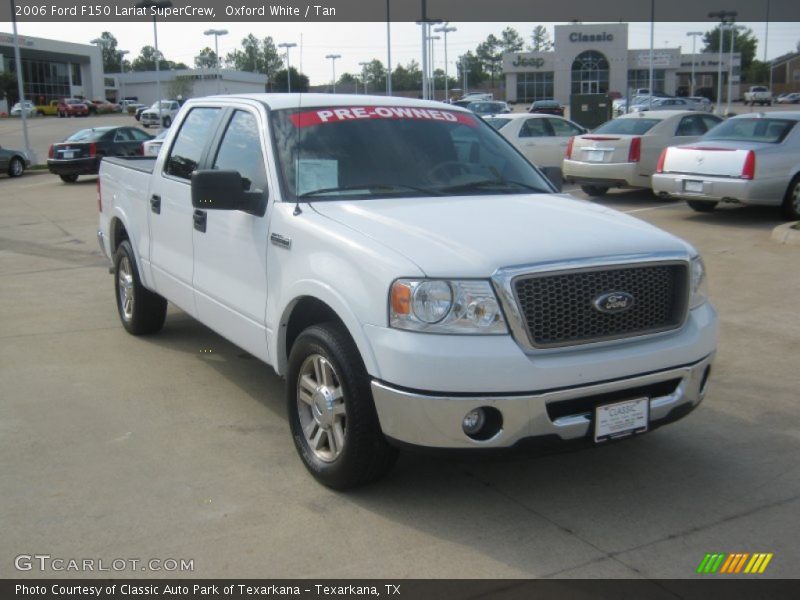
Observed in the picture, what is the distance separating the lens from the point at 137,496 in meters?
4.34

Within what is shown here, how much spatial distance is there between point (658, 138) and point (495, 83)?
122 meters

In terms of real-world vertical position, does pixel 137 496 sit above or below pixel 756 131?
below

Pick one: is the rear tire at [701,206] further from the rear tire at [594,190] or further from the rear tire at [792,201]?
the rear tire at [594,190]

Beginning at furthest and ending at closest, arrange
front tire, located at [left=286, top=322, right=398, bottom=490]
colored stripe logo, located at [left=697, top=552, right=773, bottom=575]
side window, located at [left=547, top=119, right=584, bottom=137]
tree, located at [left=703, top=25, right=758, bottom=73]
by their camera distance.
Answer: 1. tree, located at [left=703, top=25, right=758, bottom=73]
2. side window, located at [left=547, top=119, right=584, bottom=137]
3. front tire, located at [left=286, top=322, right=398, bottom=490]
4. colored stripe logo, located at [left=697, top=552, right=773, bottom=575]

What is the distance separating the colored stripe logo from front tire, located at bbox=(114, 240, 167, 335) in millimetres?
4938

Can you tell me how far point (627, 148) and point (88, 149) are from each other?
15.7m

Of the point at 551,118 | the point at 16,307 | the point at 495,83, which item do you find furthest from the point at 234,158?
the point at 495,83

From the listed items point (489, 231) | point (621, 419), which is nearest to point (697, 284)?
point (621, 419)

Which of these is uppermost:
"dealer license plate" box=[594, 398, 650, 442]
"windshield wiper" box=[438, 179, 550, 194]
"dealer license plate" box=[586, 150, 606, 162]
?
"windshield wiper" box=[438, 179, 550, 194]

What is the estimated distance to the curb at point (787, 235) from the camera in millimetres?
11031

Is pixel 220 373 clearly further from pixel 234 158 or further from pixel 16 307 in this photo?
pixel 16 307

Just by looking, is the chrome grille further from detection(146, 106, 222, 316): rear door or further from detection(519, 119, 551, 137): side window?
detection(519, 119, 551, 137): side window

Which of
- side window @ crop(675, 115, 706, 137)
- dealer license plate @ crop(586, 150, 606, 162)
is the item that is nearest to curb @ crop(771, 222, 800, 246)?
dealer license plate @ crop(586, 150, 606, 162)

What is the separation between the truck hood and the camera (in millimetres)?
3867
